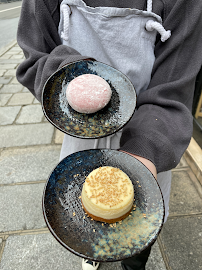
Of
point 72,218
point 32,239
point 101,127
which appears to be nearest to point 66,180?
point 72,218

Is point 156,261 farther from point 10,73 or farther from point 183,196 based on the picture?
point 10,73

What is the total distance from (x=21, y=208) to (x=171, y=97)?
1.60 meters

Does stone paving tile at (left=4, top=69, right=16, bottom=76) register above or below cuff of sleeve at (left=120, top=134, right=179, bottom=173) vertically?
below

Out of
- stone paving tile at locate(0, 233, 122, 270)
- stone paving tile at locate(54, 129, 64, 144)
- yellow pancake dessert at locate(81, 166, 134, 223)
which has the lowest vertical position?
stone paving tile at locate(54, 129, 64, 144)

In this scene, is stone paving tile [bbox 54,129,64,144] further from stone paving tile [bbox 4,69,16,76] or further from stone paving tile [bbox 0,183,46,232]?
stone paving tile [bbox 4,69,16,76]

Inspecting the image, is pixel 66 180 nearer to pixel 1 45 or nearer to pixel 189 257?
pixel 189 257

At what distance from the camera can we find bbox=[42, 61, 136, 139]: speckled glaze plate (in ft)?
2.47

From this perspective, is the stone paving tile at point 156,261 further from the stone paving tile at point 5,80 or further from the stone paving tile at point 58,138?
the stone paving tile at point 5,80

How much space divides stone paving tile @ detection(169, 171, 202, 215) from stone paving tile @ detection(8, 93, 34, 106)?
2.58 m

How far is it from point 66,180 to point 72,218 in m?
0.14

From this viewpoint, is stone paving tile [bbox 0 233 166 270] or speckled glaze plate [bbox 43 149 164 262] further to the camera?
stone paving tile [bbox 0 233 166 270]

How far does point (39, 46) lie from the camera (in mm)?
1002

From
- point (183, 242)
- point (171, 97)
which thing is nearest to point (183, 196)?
point (183, 242)

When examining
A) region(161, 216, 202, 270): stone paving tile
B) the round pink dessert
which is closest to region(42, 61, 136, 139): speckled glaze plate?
the round pink dessert
